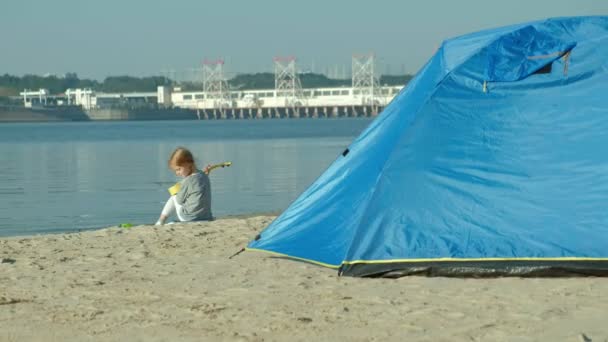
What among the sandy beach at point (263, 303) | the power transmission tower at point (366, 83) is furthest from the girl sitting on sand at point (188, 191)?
the power transmission tower at point (366, 83)

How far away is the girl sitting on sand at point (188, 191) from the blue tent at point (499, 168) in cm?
255

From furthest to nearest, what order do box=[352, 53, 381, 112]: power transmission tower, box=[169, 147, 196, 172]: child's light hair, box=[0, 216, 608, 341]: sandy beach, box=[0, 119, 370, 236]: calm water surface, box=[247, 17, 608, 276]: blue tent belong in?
1. box=[352, 53, 381, 112]: power transmission tower
2. box=[0, 119, 370, 236]: calm water surface
3. box=[169, 147, 196, 172]: child's light hair
4. box=[247, 17, 608, 276]: blue tent
5. box=[0, 216, 608, 341]: sandy beach

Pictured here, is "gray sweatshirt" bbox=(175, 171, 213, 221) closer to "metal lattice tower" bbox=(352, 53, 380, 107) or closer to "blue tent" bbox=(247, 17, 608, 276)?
"blue tent" bbox=(247, 17, 608, 276)

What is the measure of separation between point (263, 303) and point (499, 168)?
4.89ft

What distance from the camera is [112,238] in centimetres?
795

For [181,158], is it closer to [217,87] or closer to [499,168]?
[499,168]

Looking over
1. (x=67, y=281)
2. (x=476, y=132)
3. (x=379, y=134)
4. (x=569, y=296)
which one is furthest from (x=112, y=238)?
(x=569, y=296)

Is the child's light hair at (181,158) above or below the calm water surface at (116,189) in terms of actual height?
above

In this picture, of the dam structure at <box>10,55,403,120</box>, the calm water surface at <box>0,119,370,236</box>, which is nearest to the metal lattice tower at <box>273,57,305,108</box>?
the dam structure at <box>10,55,403,120</box>

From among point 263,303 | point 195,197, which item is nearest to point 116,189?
point 195,197

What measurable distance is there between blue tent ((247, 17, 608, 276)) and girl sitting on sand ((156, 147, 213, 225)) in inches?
100

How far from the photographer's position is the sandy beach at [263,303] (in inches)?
175

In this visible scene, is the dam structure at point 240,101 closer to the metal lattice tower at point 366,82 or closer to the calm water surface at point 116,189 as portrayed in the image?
the metal lattice tower at point 366,82

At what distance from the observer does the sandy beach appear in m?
4.44
